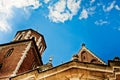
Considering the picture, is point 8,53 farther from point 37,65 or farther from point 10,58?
point 37,65

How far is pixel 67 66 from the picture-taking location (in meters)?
21.0

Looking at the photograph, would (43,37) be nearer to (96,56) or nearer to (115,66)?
(96,56)

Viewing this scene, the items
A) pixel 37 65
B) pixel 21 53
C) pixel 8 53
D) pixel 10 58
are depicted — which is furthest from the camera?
pixel 37 65

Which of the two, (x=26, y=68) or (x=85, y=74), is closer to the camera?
(x=85, y=74)

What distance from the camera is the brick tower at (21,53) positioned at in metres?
28.7

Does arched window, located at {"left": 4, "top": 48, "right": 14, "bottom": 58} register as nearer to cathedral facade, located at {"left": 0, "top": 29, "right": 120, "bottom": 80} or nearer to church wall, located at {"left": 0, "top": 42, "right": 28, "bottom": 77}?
cathedral facade, located at {"left": 0, "top": 29, "right": 120, "bottom": 80}

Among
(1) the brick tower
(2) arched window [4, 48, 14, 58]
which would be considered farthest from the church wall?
(2) arched window [4, 48, 14, 58]

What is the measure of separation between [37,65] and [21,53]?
152 inches

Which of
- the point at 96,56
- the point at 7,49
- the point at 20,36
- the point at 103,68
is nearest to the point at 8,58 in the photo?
the point at 7,49

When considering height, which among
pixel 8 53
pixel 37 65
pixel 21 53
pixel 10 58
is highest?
pixel 8 53

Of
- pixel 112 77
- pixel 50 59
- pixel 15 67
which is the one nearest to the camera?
pixel 112 77

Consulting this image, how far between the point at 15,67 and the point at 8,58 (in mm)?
2620

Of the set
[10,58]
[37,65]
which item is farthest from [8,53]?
[37,65]

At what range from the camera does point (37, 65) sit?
33812mm
